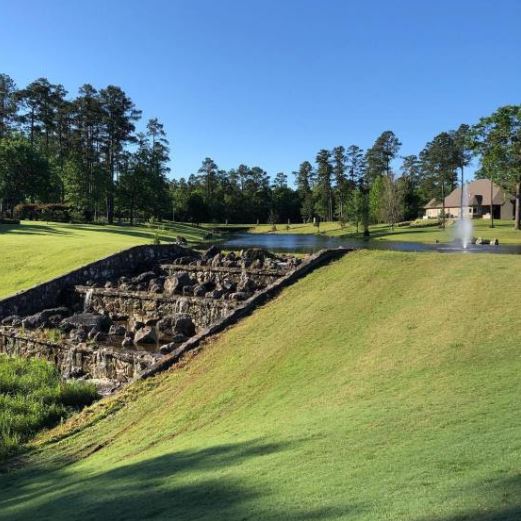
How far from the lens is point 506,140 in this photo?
187ft

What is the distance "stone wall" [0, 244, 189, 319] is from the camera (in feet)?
61.2

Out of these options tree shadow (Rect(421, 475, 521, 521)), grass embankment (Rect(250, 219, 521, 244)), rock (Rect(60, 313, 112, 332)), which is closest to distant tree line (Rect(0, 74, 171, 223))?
grass embankment (Rect(250, 219, 521, 244))

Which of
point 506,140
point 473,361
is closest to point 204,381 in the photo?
point 473,361

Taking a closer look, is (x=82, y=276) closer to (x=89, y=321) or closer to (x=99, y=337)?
(x=89, y=321)

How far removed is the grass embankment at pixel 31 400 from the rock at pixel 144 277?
799cm

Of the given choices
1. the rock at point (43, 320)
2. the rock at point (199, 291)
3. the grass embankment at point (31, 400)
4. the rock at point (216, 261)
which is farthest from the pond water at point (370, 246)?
the grass embankment at point (31, 400)

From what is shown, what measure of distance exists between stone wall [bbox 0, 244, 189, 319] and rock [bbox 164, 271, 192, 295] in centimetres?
319

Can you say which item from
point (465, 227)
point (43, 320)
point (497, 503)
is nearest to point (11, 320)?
point (43, 320)

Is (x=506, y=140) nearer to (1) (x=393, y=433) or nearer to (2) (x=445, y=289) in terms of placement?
(2) (x=445, y=289)

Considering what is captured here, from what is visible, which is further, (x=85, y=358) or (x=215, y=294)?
(x=215, y=294)

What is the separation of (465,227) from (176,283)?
172ft

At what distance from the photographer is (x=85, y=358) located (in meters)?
13.9

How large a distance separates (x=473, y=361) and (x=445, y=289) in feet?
13.2

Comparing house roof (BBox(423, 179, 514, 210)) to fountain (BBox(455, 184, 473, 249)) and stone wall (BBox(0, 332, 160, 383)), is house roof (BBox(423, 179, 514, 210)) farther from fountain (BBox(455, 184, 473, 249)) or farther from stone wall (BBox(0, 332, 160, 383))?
stone wall (BBox(0, 332, 160, 383))
